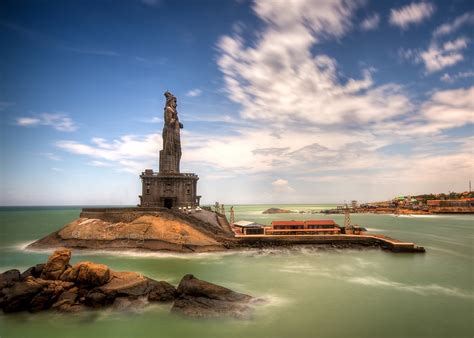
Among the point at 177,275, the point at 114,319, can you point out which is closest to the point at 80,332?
the point at 114,319

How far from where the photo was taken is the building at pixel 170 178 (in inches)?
1697

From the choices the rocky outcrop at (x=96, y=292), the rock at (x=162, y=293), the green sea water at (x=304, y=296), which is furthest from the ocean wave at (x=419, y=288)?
the rock at (x=162, y=293)

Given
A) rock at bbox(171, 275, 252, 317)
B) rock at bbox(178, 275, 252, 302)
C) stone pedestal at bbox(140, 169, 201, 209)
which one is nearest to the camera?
rock at bbox(171, 275, 252, 317)

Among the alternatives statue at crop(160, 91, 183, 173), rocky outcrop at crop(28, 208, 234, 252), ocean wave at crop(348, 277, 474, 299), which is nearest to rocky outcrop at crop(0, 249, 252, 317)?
ocean wave at crop(348, 277, 474, 299)

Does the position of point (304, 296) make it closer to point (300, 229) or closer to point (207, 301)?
point (207, 301)

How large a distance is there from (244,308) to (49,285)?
38.1 ft

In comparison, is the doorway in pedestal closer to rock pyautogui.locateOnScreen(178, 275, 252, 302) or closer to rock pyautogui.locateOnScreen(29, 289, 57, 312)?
rock pyautogui.locateOnScreen(178, 275, 252, 302)

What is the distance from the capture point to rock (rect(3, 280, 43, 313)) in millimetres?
16094

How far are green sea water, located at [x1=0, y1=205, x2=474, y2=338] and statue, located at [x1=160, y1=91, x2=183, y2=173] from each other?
16679mm

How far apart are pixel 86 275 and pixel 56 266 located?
2.39m

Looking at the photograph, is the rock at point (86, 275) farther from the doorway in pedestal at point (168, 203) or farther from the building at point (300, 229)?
the building at point (300, 229)

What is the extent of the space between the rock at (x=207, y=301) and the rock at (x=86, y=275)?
16.2 ft

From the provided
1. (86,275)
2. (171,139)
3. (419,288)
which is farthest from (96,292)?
(171,139)

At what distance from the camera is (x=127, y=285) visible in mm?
18125
